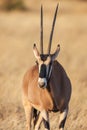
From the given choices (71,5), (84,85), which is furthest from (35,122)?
(71,5)

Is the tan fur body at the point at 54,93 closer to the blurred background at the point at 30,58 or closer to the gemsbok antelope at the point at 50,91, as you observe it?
the gemsbok antelope at the point at 50,91

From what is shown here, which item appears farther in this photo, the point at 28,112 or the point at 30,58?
the point at 30,58

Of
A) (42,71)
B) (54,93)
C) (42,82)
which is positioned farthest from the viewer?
(54,93)

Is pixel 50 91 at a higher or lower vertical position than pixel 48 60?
lower

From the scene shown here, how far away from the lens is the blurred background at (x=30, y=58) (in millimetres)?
15031

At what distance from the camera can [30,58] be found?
1025 inches

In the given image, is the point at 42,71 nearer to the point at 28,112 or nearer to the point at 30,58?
the point at 28,112

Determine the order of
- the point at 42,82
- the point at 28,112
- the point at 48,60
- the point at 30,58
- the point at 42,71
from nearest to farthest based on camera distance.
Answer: the point at 42,82, the point at 42,71, the point at 48,60, the point at 28,112, the point at 30,58

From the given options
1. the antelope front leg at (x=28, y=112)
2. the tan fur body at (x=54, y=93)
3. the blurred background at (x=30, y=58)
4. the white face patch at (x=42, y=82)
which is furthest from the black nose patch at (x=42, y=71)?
the blurred background at (x=30, y=58)

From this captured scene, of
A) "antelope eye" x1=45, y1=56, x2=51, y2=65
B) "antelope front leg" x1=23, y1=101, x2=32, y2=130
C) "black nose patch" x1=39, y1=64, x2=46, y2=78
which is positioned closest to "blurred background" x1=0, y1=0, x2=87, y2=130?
"antelope front leg" x1=23, y1=101, x2=32, y2=130

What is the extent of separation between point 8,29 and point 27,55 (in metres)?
8.06

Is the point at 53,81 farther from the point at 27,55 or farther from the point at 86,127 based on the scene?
the point at 27,55

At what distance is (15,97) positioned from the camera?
55.1 ft

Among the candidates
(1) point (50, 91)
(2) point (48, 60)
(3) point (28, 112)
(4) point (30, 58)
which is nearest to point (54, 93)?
(1) point (50, 91)
